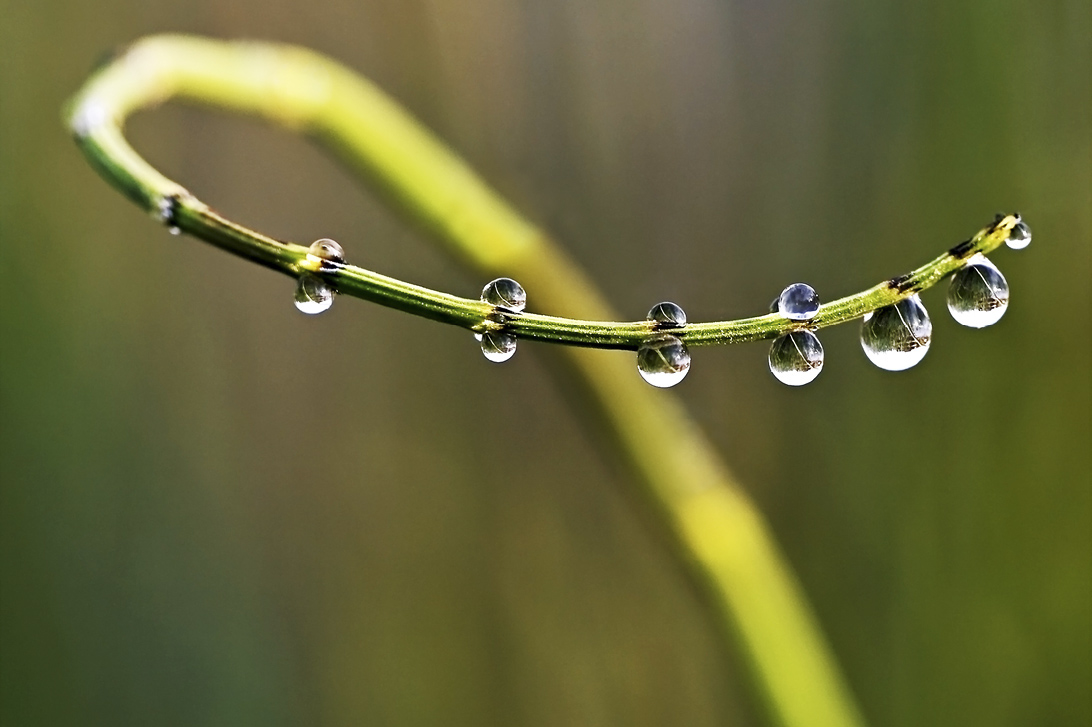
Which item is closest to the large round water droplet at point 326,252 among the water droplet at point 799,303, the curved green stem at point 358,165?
the curved green stem at point 358,165

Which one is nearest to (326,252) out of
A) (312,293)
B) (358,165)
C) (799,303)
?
(312,293)

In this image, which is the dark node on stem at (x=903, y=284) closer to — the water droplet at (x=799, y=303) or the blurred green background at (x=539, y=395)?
the water droplet at (x=799, y=303)

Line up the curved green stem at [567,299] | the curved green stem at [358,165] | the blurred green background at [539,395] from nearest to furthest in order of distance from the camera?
the curved green stem at [358,165], the curved green stem at [567,299], the blurred green background at [539,395]

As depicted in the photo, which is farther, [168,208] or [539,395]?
[539,395]

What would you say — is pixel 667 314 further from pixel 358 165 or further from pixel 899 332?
pixel 358 165

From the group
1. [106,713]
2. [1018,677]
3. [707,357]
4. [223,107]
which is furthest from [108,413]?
[1018,677]

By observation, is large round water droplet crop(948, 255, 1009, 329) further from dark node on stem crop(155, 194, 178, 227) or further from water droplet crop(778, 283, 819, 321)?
dark node on stem crop(155, 194, 178, 227)
